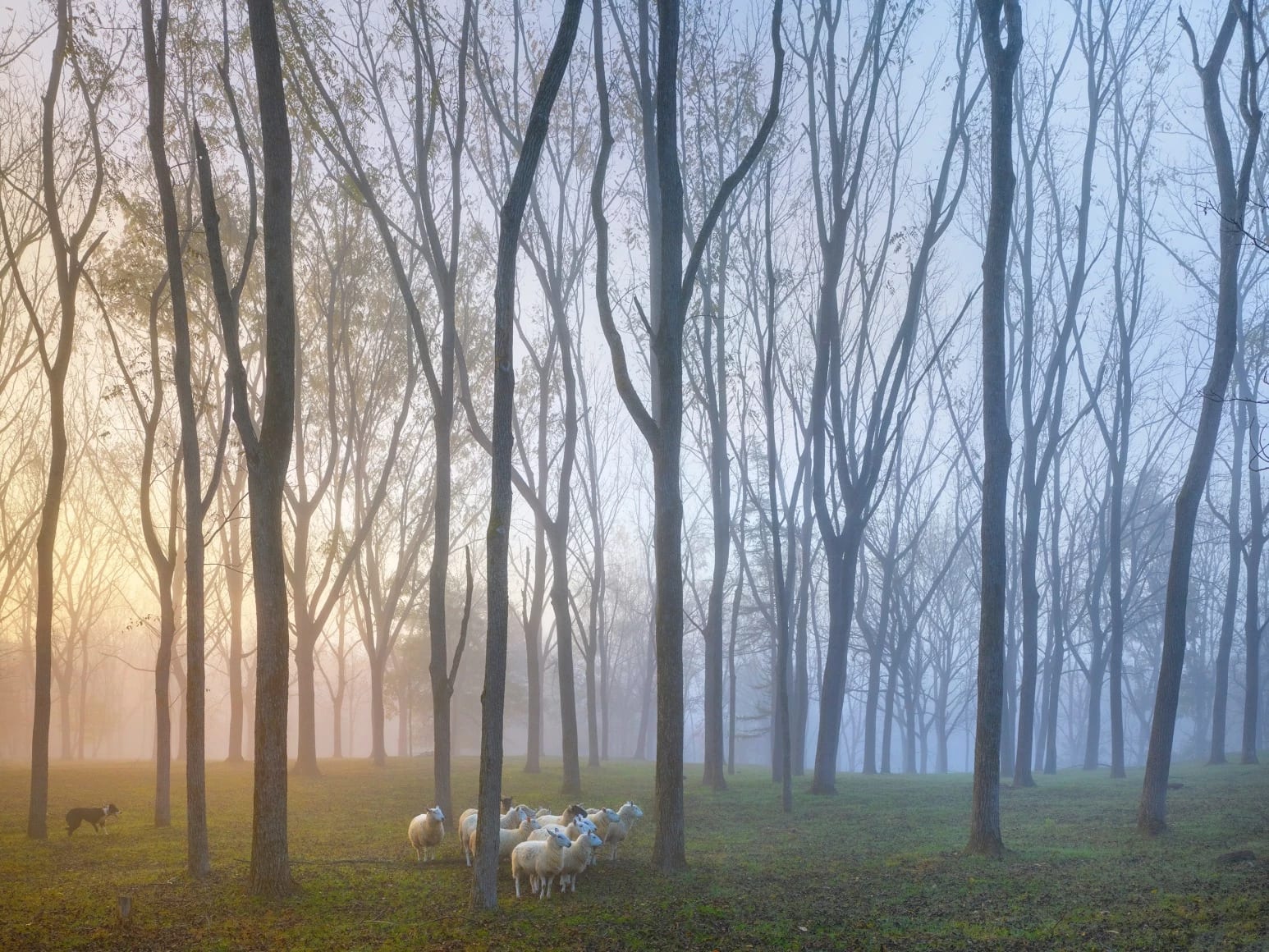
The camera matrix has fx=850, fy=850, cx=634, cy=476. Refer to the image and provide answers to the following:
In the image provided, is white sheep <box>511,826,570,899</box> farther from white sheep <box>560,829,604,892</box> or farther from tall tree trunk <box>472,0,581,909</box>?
tall tree trunk <box>472,0,581,909</box>

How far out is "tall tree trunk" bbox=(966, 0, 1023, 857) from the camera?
407 inches

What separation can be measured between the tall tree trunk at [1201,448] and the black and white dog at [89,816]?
46.6 ft

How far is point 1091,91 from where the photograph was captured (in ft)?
66.9

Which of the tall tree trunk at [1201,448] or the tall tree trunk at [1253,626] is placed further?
the tall tree trunk at [1253,626]

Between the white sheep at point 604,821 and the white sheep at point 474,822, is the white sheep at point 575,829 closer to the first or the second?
the white sheep at point 604,821

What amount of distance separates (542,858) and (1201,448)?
Result: 1012 cm

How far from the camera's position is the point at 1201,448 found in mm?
11586

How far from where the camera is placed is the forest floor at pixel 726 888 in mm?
6953

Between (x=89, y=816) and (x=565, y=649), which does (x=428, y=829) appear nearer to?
(x=89, y=816)

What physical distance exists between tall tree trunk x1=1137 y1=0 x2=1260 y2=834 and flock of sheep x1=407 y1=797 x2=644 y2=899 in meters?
6.91

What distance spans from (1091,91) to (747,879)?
66.1 feet

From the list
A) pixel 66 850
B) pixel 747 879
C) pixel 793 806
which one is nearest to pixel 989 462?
pixel 747 879

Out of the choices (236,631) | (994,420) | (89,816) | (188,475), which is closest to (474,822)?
(188,475)

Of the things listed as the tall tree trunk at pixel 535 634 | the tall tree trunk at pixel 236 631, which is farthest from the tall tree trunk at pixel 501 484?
the tall tree trunk at pixel 236 631
